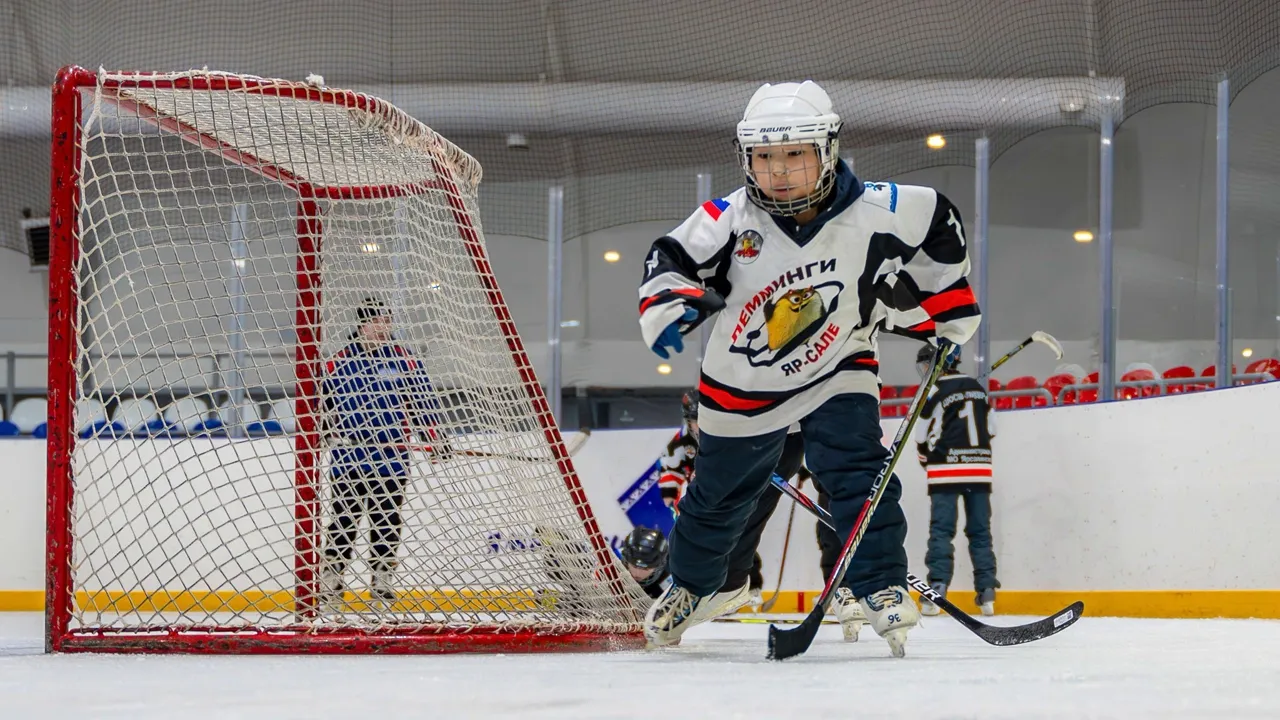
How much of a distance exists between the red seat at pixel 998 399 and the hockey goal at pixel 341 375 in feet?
10.3

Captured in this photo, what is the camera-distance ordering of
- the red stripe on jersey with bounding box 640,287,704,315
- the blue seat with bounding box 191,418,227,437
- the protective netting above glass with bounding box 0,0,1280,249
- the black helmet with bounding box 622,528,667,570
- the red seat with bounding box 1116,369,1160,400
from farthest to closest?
1. the protective netting above glass with bounding box 0,0,1280,249
2. the red seat with bounding box 1116,369,1160,400
3. the black helmet with bounding box 622,528,667,570
4. the blue seat with bounding box 191,418,227,437
5. the red stripe on jersey with bounding box 640,287,704,315

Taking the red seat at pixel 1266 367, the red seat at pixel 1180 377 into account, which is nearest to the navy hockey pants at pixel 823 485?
the red seat at pixel 1266 367

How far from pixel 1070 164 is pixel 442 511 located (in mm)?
4007

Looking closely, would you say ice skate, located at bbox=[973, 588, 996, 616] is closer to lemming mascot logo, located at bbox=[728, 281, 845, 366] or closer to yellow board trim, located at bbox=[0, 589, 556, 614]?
yellow board trim, located at bbox=[0, 589, 556, 614]

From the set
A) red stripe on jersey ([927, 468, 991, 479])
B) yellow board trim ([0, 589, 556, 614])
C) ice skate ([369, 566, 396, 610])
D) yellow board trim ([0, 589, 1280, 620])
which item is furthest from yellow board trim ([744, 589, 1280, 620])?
ice skate ([369, 566, 396, 610])

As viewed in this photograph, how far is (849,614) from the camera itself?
2732 mm

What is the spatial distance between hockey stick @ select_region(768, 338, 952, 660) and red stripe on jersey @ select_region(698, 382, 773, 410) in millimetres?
246

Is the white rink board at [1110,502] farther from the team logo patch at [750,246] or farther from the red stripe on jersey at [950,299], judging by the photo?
the red stripe on jersey at [950,299]

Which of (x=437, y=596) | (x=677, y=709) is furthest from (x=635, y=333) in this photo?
(x=677, y=709)

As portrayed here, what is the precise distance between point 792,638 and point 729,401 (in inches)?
17.9

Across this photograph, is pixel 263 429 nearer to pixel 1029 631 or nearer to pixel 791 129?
pixel 791 129

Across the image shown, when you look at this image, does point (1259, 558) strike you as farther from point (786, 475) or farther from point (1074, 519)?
point (786, 475)

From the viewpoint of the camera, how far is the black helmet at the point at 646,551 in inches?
151

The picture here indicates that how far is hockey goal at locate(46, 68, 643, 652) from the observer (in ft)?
7.91
